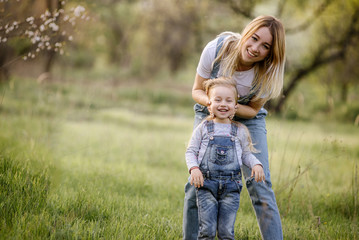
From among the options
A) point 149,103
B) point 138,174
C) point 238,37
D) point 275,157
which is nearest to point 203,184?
point 238,37

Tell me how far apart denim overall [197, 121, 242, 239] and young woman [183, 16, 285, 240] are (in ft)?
0.92

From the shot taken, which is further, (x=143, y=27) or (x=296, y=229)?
(x=143, y=27)

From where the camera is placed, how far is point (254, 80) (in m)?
3.10

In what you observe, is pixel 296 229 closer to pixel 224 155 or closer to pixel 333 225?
pixel 333 225

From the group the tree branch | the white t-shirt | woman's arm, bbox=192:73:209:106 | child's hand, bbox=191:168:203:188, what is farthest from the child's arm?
the tree branch

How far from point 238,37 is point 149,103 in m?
13.4

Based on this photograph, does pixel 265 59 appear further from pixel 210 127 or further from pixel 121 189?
pixel 121 189

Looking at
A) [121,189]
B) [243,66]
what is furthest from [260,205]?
[121,189]

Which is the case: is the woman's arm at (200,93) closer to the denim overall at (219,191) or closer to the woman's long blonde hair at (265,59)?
the woman's long blonde hair at (265,59)

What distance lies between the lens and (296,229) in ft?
11.4

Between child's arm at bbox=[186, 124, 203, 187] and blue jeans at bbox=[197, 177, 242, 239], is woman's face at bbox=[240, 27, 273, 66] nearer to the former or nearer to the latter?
child's arm at bbox=[186, 124, 203, 187]

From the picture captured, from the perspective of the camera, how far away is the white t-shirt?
3061 millimetres

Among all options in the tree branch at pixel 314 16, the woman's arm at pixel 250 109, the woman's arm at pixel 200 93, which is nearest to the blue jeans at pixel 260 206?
the woman's arm at pixel 250 109

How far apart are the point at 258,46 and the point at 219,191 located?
4.36 feet
